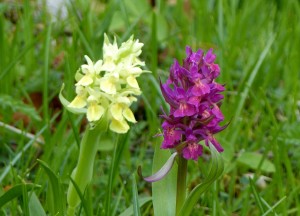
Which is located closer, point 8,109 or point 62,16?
point 8,109

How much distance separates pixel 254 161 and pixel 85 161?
0.92 metres

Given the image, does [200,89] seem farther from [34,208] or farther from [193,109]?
[34,208]

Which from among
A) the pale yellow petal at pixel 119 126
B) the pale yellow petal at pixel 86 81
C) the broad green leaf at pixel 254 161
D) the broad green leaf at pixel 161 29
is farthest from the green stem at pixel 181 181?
A: the broad green leaf at pixel 161 29

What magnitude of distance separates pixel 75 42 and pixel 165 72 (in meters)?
0.65

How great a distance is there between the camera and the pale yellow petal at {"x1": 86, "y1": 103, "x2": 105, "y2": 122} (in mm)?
1258

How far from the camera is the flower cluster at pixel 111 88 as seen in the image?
1269 mm

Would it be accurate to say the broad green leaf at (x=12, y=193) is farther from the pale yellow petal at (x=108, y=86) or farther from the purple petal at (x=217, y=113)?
the purple petal at (x=217, y=113)

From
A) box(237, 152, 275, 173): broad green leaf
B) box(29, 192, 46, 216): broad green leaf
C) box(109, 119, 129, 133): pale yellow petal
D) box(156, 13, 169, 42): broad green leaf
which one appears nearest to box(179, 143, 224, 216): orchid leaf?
box(109, 119, 129, 133): pale yellow petal

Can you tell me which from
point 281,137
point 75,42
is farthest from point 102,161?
point 281,137

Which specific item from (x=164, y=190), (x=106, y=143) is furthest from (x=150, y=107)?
(x=164, y=190)

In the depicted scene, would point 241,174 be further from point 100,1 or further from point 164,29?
point 100,1

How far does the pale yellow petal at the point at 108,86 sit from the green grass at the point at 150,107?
23 centimetres

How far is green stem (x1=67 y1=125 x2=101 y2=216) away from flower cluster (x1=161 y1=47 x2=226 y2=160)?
14cm

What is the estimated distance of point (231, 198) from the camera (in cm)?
200
